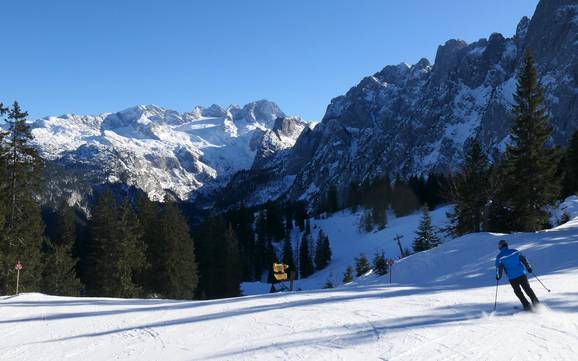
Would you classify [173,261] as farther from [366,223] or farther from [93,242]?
[366,223]

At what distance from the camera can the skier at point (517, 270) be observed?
11539 mm

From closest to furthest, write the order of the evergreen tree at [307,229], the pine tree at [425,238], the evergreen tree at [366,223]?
the pine tree at [425,238] → the evergreen tree at [366,223] → the evergreen tree at [307,229]

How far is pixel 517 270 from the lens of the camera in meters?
11.9

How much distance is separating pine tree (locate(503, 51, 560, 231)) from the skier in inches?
872

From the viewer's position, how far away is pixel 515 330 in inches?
378

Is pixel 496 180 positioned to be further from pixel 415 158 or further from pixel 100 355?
pixel 415 158

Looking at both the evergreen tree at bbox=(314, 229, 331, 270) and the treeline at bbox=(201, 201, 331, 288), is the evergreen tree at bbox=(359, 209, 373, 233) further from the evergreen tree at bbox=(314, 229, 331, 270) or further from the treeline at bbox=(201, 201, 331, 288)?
the evergreen tree at bbox=(314, 229, 331, 270)

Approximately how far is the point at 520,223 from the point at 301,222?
282 feet

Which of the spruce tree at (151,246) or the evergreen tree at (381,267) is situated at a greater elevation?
the spruce tree at (151,246)

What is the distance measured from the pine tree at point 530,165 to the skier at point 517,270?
872 inches

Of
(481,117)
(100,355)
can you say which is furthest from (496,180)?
(481,117)

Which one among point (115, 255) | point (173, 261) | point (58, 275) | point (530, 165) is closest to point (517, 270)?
point (530, 165)

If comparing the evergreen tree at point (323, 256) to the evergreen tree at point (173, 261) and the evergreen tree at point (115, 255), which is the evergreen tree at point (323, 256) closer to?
the evergreen tree at point (173, 261)

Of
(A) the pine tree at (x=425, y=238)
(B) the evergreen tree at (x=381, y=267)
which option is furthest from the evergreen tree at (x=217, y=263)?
(A) the pine tree at (x=425, y=238)
